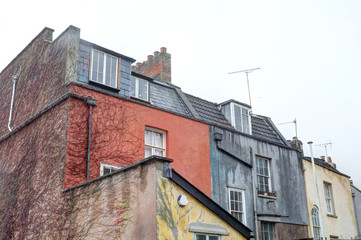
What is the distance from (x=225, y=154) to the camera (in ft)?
60.6

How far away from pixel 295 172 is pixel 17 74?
14203 mm

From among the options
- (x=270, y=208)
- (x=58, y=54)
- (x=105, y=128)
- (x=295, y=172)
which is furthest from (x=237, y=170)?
(x=58, y=54)

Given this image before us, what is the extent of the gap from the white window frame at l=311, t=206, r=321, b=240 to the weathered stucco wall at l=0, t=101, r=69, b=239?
46.4 feet

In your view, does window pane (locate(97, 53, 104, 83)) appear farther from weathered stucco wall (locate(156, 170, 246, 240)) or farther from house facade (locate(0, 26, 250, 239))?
weathered stucco wall (locate(156, 170, 246, 240))

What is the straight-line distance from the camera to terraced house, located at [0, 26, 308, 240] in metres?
10.9

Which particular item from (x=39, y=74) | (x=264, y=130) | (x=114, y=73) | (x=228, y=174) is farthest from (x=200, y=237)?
(x=264, y=130)

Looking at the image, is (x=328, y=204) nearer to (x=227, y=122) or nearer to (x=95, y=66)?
(x=227, y=122)

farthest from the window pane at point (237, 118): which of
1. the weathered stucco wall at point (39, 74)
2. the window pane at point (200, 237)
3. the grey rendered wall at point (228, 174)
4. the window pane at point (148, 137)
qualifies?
the window pane at point (200, 237)

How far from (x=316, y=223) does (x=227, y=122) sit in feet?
23.9

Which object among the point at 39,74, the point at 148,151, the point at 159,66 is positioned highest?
the point at 159,66

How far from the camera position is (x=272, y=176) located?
20.6 m

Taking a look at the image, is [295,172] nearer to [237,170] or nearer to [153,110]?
[237,170]

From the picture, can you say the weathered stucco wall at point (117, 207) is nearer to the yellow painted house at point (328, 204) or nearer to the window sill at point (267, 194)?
the window sill at point (267, 194)

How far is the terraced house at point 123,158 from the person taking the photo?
10875 mm
